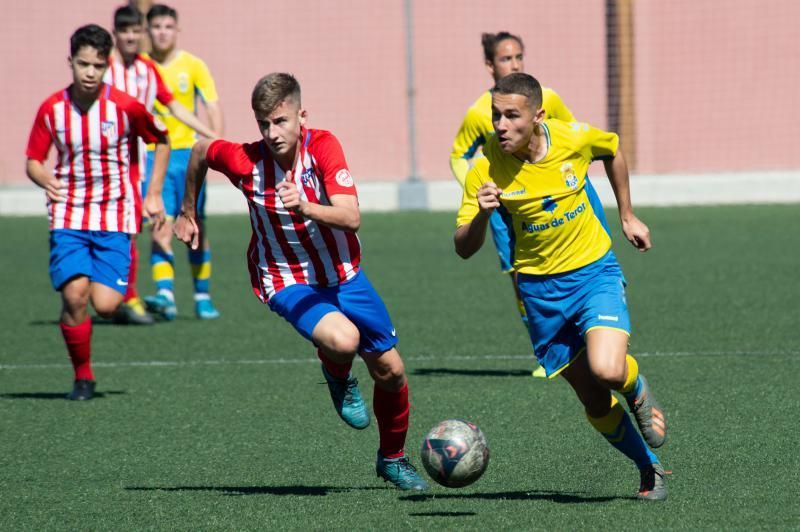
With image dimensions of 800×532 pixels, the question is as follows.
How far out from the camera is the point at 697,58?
19.1 metres

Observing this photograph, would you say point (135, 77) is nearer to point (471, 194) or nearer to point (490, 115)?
point (490, 115)

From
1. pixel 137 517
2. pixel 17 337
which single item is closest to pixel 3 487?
pixel 137 517

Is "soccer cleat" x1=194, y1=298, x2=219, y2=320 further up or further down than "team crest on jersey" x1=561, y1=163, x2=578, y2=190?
further down

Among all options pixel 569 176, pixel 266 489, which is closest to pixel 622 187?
pixel 569 176

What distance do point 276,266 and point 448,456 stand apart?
1116 millimetres

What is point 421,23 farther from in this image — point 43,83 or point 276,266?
point 276,266

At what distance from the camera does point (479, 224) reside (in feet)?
16.9

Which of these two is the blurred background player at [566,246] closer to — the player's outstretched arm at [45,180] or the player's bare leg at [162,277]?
the player's outstretched arm at [45,180]

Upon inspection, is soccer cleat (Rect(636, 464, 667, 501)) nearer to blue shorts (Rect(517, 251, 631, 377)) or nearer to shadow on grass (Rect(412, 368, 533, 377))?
blue shorts (Rect(517, 251, 631, 377))

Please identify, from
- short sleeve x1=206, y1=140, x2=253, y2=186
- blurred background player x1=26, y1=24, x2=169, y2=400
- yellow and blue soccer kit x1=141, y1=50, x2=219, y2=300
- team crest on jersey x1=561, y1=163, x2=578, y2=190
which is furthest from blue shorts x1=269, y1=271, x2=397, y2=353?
yellow and blue soccer kit x1=141, y1=50, x2=219, y2=300

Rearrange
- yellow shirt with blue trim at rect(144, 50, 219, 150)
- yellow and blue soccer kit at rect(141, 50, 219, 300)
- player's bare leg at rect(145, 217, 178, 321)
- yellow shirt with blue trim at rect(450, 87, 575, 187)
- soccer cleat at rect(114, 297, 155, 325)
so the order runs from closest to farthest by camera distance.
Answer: yellow shirt with blue trim at rect(450, 87, 575, 187)
soccer cleat at rect(114, 297, 155, 325)
player's bare leg at rect(145, 217, 178, 321)
yellow and blue soccer kit at rect(141, 50, 219, 300)
yellow shirt with blue trim at rect(144, 50, 219, 150)

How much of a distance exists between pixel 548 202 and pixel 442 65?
13753mm

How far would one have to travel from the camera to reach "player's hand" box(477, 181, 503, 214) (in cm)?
493

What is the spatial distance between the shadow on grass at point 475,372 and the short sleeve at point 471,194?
2675 millimetres
